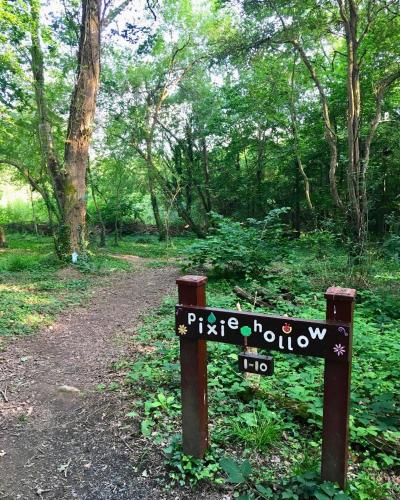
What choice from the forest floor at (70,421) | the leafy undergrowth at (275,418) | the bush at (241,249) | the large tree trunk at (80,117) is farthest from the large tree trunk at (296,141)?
the forest floor at (70,421)

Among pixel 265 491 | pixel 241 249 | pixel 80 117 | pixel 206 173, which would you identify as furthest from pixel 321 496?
pixel 206 173

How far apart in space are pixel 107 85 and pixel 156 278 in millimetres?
11363

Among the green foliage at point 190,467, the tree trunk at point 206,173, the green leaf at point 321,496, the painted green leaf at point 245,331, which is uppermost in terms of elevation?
the tree trunk at point 206,173

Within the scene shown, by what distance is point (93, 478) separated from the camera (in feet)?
8.07

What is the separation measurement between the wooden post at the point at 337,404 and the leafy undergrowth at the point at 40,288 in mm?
4377

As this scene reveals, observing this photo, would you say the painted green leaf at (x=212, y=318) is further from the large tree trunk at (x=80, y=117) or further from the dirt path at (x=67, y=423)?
the large tree trunk at (x=80, y=117)

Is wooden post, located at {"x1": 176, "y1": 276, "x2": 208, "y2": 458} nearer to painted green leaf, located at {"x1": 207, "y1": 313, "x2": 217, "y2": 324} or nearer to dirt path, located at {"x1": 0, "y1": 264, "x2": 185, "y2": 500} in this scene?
painted green leaf, located at {"x1": 207, "y1": 313, "x2": 217, "y2": 324}

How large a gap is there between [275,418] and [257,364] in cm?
97

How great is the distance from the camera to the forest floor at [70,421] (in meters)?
2.41

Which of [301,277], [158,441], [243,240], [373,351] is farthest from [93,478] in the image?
[243,240]

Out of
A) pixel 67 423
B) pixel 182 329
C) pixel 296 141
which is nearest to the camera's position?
pixel 182 329

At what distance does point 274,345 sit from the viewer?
7.06 ft

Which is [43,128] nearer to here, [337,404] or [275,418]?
[275,418]

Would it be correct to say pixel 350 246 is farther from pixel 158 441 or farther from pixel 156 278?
pixel 158 441
